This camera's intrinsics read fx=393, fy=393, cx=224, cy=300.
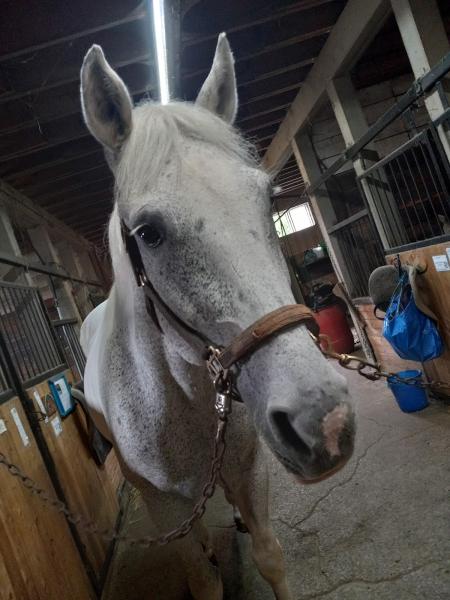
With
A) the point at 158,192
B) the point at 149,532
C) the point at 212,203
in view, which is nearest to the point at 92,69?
the point at 158,192

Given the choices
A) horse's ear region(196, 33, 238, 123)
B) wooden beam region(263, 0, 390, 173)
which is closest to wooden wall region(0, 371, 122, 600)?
horse's ear region(196, 33, 238, 123)

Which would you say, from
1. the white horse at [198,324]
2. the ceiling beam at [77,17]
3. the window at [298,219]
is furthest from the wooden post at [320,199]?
the window at [298,219]

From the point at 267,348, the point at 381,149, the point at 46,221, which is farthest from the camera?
the point at 46,221

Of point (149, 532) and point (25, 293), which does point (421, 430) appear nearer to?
point (149, 532)

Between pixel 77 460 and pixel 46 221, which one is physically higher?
pixel 46 221

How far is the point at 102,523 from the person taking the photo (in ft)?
9.93

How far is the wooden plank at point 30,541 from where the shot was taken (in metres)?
1.66

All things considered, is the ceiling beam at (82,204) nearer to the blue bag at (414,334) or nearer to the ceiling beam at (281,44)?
the ceiling beam at (281,44)

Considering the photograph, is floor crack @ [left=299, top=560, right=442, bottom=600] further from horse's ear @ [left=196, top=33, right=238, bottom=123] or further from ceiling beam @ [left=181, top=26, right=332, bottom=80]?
ceiling beam @ [left=181, top=26, right=332, bottom=80]

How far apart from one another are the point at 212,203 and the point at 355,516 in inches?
94.0

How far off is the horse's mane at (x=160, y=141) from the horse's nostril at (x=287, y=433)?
0.75 metres

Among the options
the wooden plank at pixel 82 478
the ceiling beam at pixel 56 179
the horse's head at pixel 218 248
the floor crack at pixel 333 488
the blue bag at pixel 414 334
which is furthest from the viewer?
the ceiling beam at pixel 56 179

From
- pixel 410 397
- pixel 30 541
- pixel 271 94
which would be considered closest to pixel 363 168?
pixel 271 94

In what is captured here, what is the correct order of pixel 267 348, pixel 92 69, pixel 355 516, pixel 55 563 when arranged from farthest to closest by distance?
pixel 355 516
pixel 55 563
pixel 92 69
pixel 267 348
